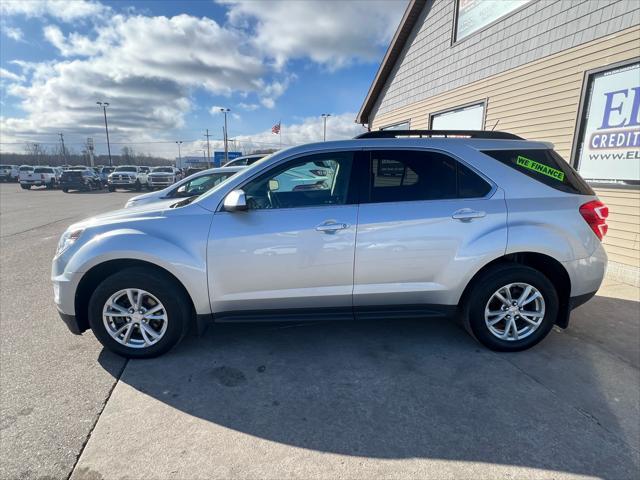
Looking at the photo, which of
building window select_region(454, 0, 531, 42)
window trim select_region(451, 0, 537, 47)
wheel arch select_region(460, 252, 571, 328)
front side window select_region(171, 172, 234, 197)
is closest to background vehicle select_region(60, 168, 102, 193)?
front side window select_region(171, 172, 234, 197)

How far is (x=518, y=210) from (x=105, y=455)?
11.4ft

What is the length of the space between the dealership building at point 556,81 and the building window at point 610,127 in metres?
0.01

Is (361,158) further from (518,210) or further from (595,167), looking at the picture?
(595,167)

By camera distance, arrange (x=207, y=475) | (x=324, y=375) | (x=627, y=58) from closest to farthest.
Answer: (x=207, y=475) < (x=324, y=375) < (x=627, y=58)

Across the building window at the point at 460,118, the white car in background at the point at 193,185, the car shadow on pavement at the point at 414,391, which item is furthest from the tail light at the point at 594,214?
the white car in background at the point at 193,185

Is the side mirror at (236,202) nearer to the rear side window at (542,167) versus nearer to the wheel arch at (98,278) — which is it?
the wheel arch at (98,278)

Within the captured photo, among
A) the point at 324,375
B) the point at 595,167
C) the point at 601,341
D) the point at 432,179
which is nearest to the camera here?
the point at 324,375

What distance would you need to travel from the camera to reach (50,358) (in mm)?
3129

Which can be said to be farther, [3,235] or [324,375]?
[3,235]

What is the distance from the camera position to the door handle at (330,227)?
9.61 feet

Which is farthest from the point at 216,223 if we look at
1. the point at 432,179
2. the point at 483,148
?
the point at 483,148

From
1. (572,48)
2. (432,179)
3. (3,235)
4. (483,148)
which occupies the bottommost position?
(3,235)

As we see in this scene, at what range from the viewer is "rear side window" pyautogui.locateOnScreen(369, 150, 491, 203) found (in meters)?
3.08

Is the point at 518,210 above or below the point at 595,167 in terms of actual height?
below
